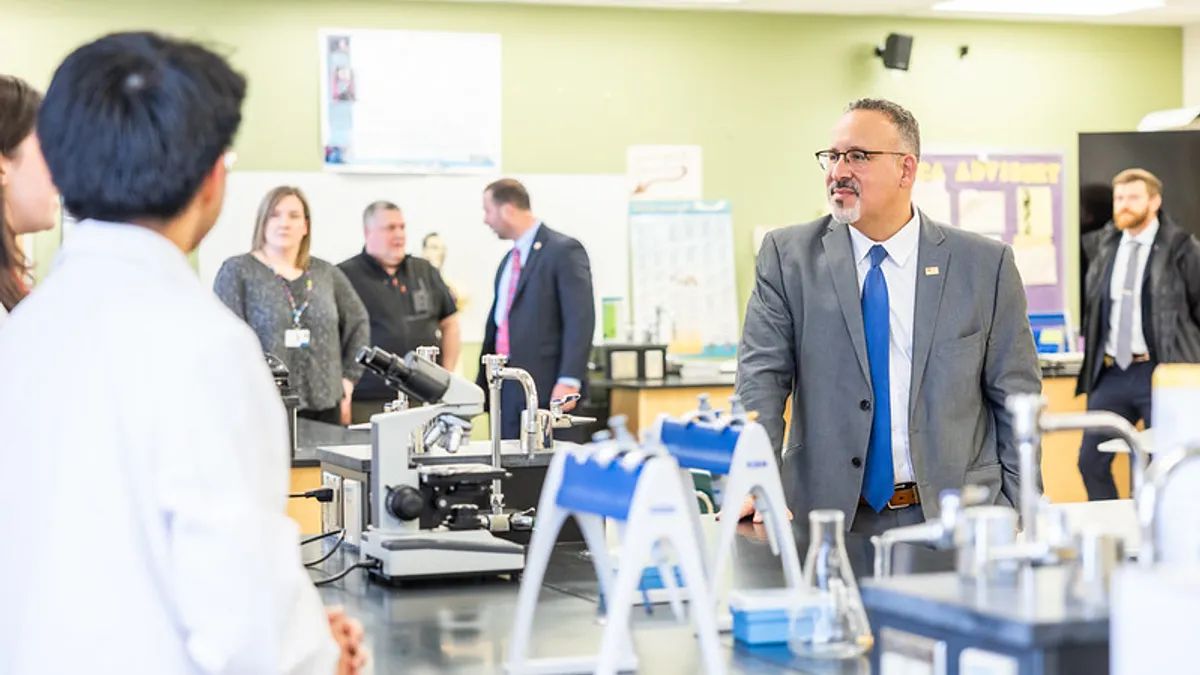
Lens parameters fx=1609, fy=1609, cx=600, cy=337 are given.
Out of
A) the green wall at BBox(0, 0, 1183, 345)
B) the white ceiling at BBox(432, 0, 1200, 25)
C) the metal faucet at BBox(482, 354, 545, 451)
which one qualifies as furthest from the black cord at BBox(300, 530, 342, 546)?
the white ceiling at BBox(432, 0, 1200, 25)

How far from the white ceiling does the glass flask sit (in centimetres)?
692

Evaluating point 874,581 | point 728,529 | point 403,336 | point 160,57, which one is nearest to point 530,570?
point 728,529

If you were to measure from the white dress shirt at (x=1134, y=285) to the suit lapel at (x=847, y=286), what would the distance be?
4.28m

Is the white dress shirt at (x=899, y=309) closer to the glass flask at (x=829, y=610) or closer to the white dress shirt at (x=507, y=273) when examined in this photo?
the glass flask at (x=829, y=610)

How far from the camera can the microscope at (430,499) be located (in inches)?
117

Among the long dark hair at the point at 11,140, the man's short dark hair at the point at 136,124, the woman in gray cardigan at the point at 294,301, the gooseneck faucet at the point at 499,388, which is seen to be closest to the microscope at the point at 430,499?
the gooseneck faucet at the point at 499,388

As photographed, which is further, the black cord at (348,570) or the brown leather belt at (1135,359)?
the brown leather belt at (1135,359)

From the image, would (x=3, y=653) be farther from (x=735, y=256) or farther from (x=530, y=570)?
(x=735, y=256)

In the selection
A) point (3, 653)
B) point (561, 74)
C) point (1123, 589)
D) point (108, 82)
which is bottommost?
point (3, 653)

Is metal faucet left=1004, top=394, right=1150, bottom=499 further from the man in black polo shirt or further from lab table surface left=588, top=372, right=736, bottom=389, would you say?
lab table surface left=588, top=372, right=736, bottom=389

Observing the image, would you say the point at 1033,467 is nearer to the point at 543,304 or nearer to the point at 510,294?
the point at 543,304

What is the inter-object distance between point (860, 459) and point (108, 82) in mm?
2216

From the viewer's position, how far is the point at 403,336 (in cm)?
752

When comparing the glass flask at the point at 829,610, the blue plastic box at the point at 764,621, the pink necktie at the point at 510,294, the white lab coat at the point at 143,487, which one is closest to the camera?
the white lab coat at the point at 143,487
